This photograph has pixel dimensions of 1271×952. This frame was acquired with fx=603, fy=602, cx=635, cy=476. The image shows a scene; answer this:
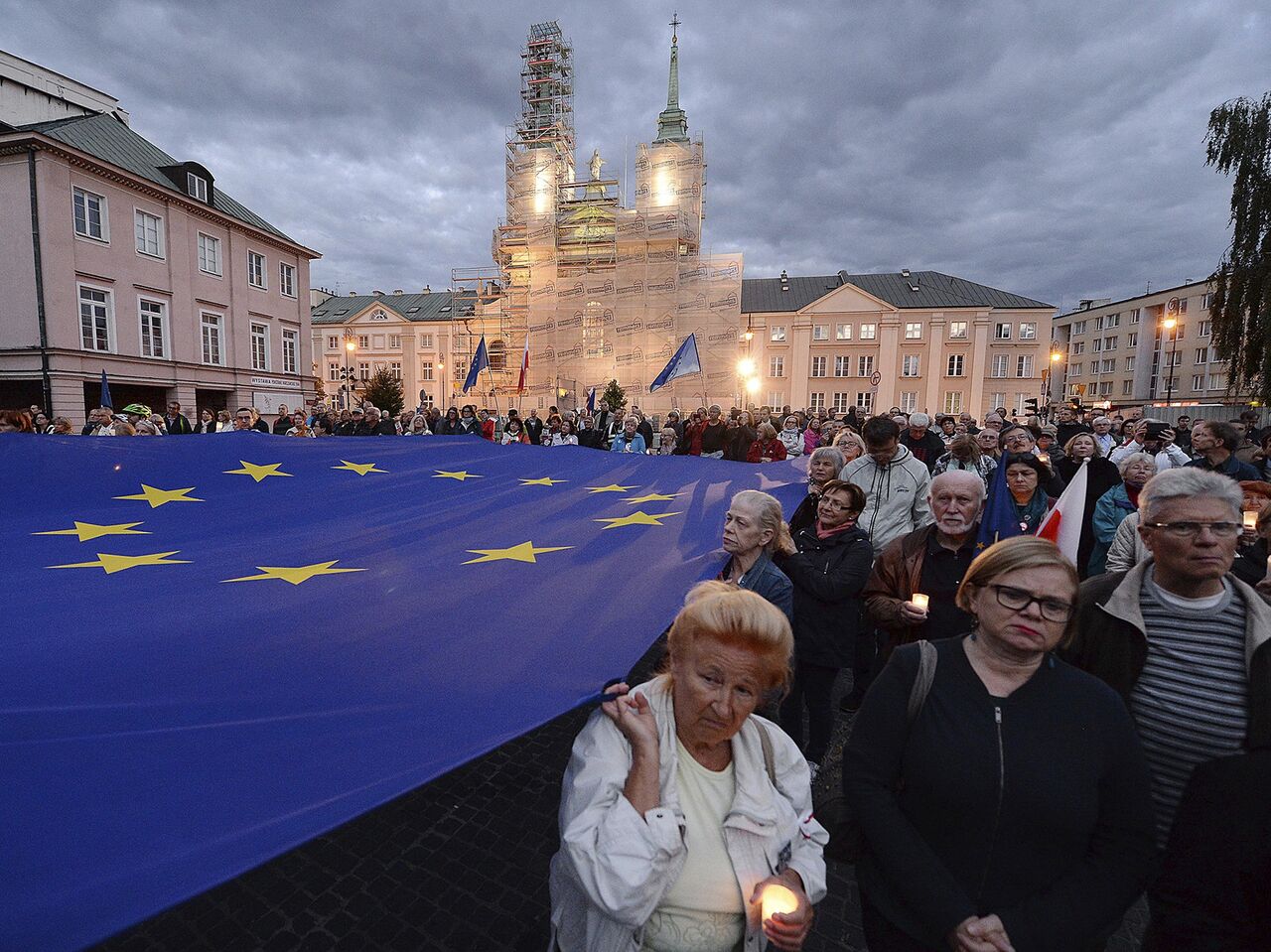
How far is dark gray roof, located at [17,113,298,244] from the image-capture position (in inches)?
931

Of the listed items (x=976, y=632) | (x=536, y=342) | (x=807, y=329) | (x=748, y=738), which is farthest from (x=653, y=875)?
(x=807, y=329)

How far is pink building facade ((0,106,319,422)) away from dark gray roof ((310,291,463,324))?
30.0m

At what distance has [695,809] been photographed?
67.3 inches

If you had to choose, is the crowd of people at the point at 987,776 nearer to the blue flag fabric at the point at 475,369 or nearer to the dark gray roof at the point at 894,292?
the blue flag fabric at the point at 475,369

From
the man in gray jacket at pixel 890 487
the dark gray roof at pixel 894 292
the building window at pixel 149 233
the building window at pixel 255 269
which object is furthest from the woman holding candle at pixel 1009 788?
the dark gray roof at pixel 894 292

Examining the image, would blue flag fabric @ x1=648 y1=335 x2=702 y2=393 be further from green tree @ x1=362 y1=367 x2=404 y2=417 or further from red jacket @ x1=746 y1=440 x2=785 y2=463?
green tree @ x1=362 y1=367 x2=404 y2=417

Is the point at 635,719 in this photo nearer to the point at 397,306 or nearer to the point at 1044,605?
the point at 1044,605

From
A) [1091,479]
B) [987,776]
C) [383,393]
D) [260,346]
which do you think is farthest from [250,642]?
[383,393]

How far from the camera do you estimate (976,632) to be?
6.23 feet

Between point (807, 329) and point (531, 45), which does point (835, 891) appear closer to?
point (807, 329)

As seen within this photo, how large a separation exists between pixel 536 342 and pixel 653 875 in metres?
38.1

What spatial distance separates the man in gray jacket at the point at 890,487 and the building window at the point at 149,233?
3119 centimetres

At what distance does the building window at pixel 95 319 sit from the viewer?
2292cm

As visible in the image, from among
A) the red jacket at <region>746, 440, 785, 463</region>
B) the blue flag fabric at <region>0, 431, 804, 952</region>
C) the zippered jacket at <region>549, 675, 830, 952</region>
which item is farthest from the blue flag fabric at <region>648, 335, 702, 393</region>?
the zippered jacket at <region>549, 675, 830, 952</region>
